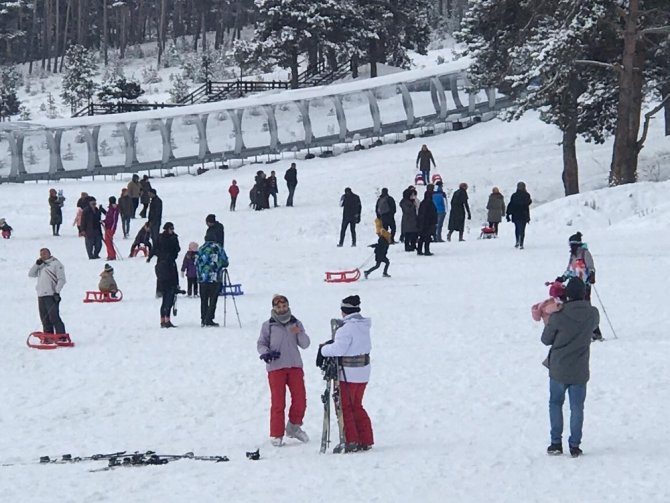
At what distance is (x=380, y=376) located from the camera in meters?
13.5

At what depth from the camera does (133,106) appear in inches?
2336

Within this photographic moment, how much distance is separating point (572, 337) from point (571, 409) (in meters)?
0.60

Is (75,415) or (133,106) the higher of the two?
(133,106)

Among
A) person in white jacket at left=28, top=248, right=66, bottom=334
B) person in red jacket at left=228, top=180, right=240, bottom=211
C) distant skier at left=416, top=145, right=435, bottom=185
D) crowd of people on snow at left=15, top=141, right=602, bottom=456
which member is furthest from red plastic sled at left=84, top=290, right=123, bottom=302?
distant skier at left=416, top=145, right=435, bottom=185

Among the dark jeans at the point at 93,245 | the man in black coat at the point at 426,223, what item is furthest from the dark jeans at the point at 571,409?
the dark jeans at the point at 93,245

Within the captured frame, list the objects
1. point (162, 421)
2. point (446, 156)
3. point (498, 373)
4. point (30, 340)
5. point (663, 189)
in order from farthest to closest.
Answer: point (446, 156), point (663, 189), point (30, 340), point (498, 373), point (162, 421)

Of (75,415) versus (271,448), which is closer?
(271,448)

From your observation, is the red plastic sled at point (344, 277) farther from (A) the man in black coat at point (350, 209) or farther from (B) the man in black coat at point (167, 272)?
(B) the man in black coat at point (167, 272)

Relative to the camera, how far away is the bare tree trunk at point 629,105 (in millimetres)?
28172

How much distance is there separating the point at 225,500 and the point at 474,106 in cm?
4414

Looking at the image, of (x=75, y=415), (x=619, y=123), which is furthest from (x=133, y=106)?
(x=75, y=415)

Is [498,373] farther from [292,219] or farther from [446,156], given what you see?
[446,156]

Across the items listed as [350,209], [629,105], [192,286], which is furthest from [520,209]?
[192,286]

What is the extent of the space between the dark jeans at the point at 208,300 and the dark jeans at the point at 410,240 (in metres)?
8.13
